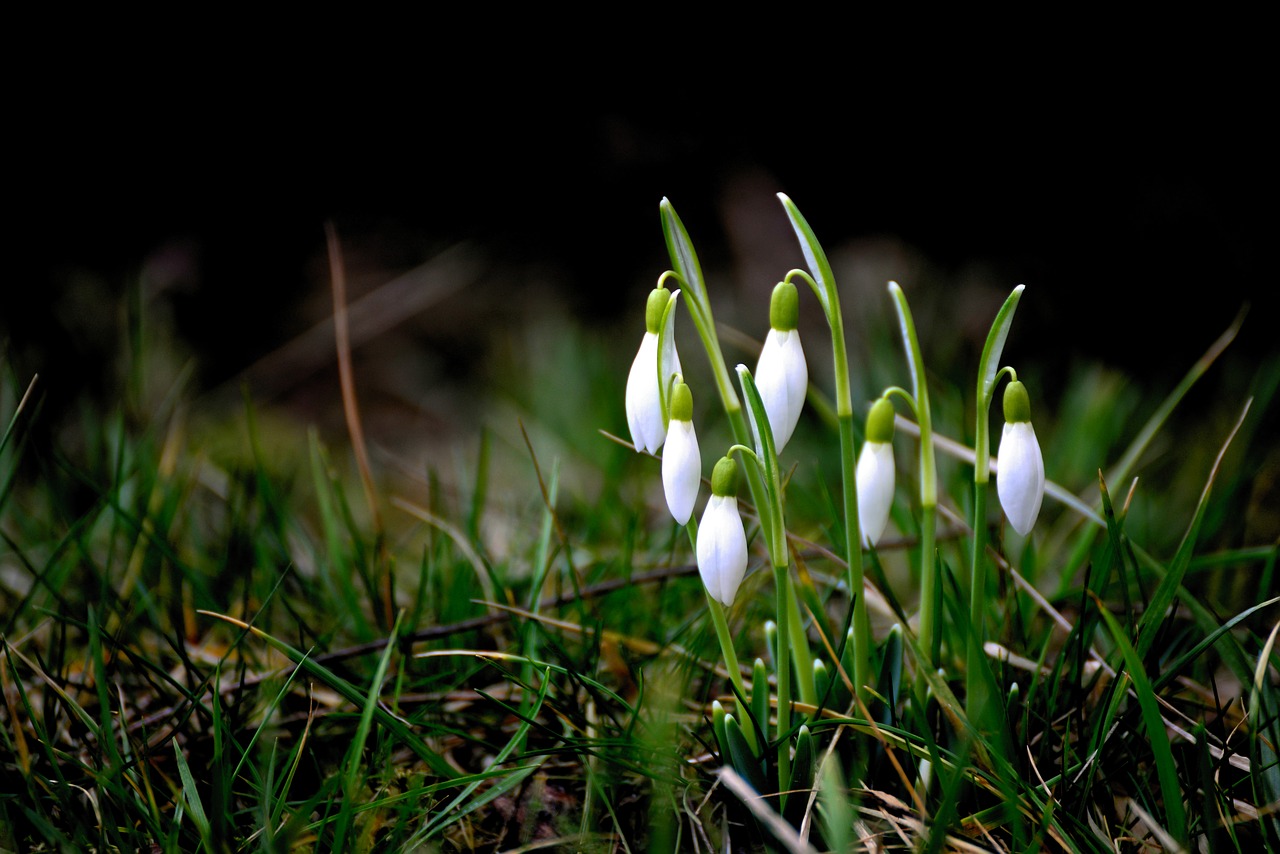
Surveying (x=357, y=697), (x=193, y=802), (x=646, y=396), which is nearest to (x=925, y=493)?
(x=646, y=396)

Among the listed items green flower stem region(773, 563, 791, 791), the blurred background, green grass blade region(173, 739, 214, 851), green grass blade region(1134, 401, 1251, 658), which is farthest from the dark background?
green flower stem region(773, 563, 791, 791)

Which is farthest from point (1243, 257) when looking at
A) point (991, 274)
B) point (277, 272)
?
point (277, 272)

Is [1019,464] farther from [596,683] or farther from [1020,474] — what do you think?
[596,683]

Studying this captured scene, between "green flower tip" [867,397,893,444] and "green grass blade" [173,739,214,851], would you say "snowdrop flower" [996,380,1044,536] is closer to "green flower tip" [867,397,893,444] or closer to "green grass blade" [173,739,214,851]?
"green flower tip" [867,397,893,444]

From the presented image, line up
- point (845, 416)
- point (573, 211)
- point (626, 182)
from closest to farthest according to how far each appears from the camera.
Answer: point (845, 416) < point (626, 182) < point (573, 211)

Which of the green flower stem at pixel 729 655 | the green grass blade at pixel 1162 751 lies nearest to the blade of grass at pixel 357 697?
the green flower stem at pixel 729 655

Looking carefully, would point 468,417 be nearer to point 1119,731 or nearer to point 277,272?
point 277,272
